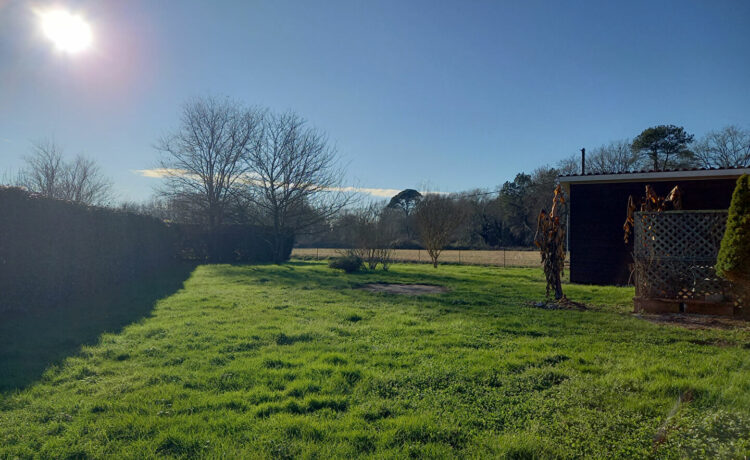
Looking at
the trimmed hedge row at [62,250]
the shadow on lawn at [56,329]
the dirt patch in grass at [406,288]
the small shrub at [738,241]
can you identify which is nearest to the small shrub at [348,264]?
the dirt patch in grass at [406,288]

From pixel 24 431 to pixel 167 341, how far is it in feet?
7.30

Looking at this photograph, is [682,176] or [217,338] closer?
[217,338]

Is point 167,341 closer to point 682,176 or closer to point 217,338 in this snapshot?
point 217,338

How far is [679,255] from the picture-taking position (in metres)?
6.96

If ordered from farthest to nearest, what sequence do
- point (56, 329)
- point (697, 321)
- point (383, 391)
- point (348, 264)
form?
point (348, 264)
point (697, 321)
point (56, 329)
point (383, 391)

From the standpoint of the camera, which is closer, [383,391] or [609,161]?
[383,391]

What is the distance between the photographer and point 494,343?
5.00 m

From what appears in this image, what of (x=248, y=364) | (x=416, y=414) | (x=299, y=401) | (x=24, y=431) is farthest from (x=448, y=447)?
(x=24, y=431)

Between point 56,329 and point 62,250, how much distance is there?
2.71 meters

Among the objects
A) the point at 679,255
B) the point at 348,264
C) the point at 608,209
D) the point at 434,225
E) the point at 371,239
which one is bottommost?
the point at 348,264

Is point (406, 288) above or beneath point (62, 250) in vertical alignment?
beneath

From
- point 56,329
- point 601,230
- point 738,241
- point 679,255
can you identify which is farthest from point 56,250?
point 601,230

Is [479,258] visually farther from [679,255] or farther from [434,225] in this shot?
[679,255]

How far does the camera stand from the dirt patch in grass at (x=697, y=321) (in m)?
5.93
